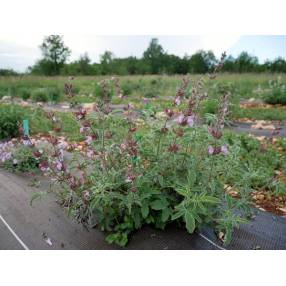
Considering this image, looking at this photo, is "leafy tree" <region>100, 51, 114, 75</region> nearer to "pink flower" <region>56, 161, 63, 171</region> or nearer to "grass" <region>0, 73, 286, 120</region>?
"grass" <region>0, 73, 286, 120</region>

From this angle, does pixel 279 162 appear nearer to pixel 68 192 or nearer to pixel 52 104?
pixel 68 192

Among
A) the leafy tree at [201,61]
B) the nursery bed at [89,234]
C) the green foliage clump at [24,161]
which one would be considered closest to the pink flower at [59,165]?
the nursery bed at [89,234]

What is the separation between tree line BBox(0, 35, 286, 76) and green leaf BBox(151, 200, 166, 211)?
429cm

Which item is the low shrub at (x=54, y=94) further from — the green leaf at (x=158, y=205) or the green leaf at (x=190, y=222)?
the green leaf at (x=190, y=222)

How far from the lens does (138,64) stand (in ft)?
26.3

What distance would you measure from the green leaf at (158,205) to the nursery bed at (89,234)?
0.73ft

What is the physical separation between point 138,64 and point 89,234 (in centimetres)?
662

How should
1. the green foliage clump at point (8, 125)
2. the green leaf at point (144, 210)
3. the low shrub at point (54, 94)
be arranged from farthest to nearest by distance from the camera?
the low shrub at point (54, 94)
the green foliage clump at point (8, 125)
the green leaf at point (144, 210)

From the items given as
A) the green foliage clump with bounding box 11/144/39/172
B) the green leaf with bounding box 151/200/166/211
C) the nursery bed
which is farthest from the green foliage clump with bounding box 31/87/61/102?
the green leaf with bounding box 151/200/166/211

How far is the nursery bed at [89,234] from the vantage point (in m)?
1.73

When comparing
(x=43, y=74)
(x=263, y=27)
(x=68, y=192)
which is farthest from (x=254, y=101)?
(x=68, y=192)

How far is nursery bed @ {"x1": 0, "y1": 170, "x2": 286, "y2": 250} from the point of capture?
173 centimetres

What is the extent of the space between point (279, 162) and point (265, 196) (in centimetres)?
74

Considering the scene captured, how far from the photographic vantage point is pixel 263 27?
6.09 ft
